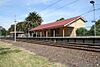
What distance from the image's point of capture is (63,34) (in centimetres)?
4203

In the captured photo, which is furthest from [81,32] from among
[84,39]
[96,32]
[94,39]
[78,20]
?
[94,39]

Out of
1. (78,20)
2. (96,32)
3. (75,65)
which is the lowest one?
(75,65)

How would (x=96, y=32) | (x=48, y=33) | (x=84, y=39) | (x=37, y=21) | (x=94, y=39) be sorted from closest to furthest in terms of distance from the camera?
(x=94, y=39), (x=84, y=39), (x=96, y=32), (x=48, y=33), (x=37, y=21)

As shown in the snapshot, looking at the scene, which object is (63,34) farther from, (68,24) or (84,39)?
(84,39)

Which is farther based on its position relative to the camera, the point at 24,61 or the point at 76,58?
the point at 76,58

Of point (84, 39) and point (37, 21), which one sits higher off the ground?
point (37, 21)

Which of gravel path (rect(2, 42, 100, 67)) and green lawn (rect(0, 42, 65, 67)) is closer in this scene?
green lawn (rect(0, 42, 65, 67))

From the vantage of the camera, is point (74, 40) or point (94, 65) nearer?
point (94, 65)

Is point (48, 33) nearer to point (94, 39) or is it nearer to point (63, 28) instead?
point (63, 28)

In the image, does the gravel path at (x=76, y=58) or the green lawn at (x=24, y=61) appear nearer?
the green lawn at (x=24, y=61)

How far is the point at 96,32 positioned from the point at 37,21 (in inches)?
2590

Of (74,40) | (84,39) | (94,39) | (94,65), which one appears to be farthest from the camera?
(74,40)

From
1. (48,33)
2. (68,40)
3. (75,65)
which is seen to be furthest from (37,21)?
(75,65)

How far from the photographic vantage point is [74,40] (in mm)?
28688
